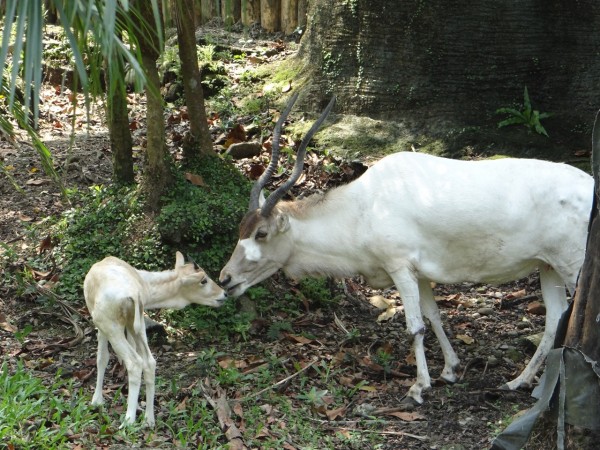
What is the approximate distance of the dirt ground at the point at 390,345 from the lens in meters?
7.35

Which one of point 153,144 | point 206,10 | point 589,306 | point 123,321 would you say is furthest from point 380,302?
point 206,10

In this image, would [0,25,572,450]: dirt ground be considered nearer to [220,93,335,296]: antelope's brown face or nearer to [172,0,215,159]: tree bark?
[220,93,335,296]: antelope's brown face

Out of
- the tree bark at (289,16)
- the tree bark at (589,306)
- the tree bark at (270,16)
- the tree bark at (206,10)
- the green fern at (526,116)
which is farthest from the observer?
the tree bark at (270,16)

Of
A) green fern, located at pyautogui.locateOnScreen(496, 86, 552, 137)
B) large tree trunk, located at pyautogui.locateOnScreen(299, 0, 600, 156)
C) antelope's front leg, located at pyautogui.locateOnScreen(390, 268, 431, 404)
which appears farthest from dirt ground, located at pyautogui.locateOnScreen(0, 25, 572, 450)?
large tree trunk, located at pyautogui.locateOnScreen(299, 0, 600, 156)

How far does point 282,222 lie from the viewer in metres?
Answer: 8.05

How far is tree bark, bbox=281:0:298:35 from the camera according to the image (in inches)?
556

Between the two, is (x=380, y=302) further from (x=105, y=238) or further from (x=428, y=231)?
(x=105, y=238)

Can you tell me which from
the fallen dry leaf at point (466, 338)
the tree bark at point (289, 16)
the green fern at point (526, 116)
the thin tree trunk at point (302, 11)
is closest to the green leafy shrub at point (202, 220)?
the fallen dry leaf at point (466, 338)

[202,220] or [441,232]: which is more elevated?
[441,232]

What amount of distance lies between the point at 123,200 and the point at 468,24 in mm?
4699

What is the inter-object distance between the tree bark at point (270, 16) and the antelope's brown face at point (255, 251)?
6.97m

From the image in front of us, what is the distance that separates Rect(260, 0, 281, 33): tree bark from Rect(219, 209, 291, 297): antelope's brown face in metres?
6.97

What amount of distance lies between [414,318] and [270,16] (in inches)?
309

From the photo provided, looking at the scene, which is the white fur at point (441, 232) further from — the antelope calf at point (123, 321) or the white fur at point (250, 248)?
the antelope calf at point (123, 321)
